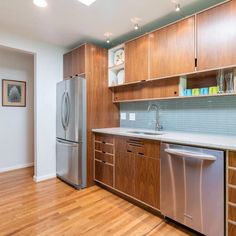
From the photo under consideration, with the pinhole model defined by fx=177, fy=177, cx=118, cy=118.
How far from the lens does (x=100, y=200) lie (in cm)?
252

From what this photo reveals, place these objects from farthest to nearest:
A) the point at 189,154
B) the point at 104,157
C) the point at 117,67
→ the point at 117,67
the point at 104,157
the point at 189,154

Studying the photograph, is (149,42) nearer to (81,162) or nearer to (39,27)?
(39,27)

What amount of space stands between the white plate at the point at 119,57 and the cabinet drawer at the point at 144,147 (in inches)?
56.8

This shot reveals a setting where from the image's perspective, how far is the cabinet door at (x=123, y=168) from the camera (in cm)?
239

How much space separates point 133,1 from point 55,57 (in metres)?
1.95

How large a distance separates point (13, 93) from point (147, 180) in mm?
3425

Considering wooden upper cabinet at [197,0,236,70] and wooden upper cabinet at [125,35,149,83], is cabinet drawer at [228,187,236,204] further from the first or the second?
wooden upper cabinet at [125,35,149,83]

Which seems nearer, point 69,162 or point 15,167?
point 69,162

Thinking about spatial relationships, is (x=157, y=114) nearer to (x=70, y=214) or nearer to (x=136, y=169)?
(x=136, y=169)

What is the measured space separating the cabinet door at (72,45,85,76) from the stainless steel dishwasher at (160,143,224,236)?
6.33 feet

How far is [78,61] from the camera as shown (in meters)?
3.09

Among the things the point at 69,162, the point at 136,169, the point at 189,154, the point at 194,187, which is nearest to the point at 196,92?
the point at 189,154

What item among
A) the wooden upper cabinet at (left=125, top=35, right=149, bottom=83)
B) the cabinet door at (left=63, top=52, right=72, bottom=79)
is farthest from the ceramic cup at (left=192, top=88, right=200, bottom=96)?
the cabinet door at (left=63, top=52, right=72, bottom=79)

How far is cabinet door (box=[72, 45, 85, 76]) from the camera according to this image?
3.00m
